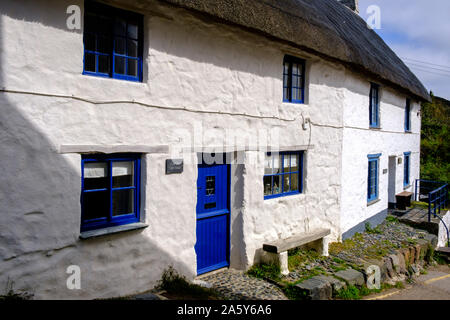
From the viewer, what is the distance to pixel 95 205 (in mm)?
4621

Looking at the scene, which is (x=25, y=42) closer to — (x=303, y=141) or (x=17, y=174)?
(x=17, y=174)

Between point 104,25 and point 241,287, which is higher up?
point 104,25

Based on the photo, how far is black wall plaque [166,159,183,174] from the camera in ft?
17.1

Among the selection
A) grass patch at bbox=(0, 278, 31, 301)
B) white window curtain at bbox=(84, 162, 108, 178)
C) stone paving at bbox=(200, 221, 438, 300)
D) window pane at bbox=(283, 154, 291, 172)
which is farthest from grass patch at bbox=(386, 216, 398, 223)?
grass patch at bbox=(0, 278, 31, 301)

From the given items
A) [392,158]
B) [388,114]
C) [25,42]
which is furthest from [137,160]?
[392,158]

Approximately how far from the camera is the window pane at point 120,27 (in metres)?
4.71

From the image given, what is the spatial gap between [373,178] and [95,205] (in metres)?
8.72

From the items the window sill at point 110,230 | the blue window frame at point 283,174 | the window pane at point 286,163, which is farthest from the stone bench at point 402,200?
the window sill at point 110,230

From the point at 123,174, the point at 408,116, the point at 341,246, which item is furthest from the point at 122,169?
the point at 408,116

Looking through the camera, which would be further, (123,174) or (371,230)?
(371,230)

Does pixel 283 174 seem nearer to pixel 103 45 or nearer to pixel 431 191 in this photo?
pixel 103 45

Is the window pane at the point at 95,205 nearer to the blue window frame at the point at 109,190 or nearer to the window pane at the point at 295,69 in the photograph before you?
the blue window frame at the point at 109,190

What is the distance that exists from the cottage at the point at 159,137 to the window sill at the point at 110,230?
0.09 feet

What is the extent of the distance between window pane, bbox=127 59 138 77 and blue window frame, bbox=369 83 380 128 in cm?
787
